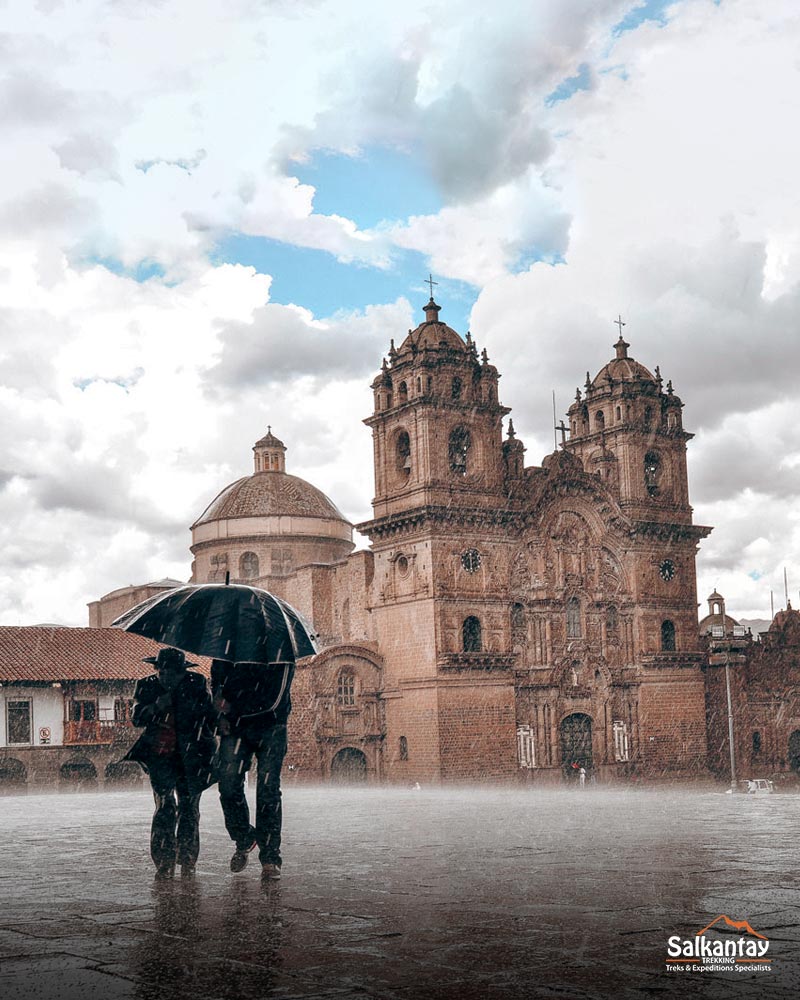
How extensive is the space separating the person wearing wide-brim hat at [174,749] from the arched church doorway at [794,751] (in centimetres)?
4563

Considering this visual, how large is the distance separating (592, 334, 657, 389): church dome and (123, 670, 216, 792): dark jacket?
42.0 meters

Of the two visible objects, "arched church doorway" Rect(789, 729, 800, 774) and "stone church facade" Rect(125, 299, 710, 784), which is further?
"arched church doorway" Rect(789, 729, 800, 774)

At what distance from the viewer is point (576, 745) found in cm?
4588

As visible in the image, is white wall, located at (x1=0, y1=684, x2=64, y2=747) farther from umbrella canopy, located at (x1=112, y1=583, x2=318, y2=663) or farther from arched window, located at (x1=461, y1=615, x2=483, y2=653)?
umbrella canopy, located at (x1=112, y1=583, x2=318, y2=663)

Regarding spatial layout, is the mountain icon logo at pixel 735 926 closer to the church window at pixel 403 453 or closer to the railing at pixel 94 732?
the railing at pixel 94 732

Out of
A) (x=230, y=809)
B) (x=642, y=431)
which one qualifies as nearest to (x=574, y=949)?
(x=230, y=809)

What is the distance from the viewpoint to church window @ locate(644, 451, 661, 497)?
50.1 m

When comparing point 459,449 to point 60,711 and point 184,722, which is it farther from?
point 184,722

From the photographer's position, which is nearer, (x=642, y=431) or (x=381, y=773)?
(x=381, y=773)

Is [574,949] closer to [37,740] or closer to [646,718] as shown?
[37,740]

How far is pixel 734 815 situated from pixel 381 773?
25.6 metres

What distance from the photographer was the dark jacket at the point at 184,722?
9688 millimetres

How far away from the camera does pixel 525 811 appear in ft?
68.4

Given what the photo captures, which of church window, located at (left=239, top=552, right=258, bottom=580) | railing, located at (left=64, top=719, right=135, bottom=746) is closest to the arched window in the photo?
railing, located at (left=64, top=719, right=135, bottom=746)
